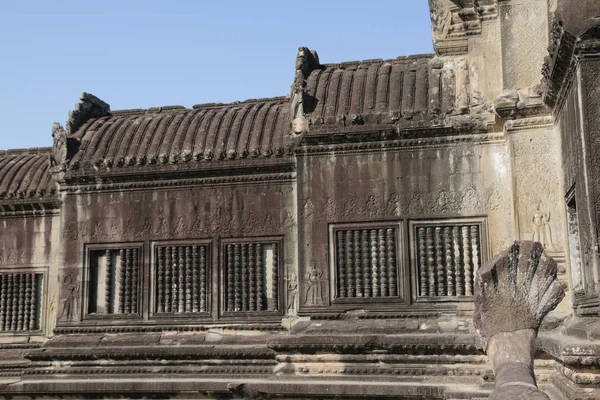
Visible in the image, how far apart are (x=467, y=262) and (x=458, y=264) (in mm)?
134

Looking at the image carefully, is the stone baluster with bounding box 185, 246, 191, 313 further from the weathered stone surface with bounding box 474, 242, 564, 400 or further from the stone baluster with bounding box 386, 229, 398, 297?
the weathered stone surface with bounding box 474, 242, 564, 400

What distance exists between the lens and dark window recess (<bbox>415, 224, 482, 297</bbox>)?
10.5 metres

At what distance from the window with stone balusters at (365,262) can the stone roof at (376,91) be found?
1614 mm

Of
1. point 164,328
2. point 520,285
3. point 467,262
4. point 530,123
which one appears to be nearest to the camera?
point 520,285

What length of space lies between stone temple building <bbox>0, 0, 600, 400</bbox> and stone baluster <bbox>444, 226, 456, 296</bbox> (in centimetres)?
2

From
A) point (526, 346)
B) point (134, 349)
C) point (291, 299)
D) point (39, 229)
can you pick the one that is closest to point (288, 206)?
point (291, 299)

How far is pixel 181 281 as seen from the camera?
39.4ft

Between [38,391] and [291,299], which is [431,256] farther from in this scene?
[38,391]

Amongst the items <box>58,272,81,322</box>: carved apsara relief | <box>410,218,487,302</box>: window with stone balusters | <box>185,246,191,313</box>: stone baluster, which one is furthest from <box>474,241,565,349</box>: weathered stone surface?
<box>58,272,81,322</box>: carved apsara relief

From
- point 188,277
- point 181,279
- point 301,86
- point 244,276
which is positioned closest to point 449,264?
point 244,276

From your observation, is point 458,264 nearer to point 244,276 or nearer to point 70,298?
point 244,276

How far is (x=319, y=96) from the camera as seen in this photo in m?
11.7

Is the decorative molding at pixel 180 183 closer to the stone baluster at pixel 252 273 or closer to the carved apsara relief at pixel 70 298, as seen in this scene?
the stone baluster at pixel 252 273

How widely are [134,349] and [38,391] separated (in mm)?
1550
